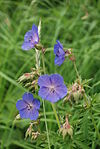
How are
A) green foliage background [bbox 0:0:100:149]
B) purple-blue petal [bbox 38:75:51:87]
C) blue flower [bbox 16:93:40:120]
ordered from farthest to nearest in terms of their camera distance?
green foliage background [bbox 0:0:100:149]
blue flower [bbox 16:93:40:120]
purple-blue petal [bbox 38:75:51:87]

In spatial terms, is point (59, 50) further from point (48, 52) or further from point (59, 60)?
point (48, 52)

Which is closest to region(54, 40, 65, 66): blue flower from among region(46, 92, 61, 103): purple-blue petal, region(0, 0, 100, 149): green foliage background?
region(46, 92, 61, 103): purple-blue petal

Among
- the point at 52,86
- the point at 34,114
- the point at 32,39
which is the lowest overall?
the point at 34,114

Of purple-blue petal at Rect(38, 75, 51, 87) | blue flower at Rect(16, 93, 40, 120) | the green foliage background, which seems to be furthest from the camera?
the green foliage background

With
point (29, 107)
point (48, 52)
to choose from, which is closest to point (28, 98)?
A: point (29, 107)

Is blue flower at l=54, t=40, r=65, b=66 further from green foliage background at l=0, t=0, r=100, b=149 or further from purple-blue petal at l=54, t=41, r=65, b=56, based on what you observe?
green foliage background at l=0, t=0, r=100, b=149

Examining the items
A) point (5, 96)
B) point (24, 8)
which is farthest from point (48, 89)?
point (24, 8)

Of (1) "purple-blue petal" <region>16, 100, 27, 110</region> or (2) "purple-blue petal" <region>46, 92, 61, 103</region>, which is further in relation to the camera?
(1) "purple-blue petal" <region>16, 100, 27, 110</region>

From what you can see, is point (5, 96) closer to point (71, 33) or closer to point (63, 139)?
point (71, 33)

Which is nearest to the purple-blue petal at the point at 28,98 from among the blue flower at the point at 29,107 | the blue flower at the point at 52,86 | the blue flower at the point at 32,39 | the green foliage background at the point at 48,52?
the blue flower at the point at 29,107
